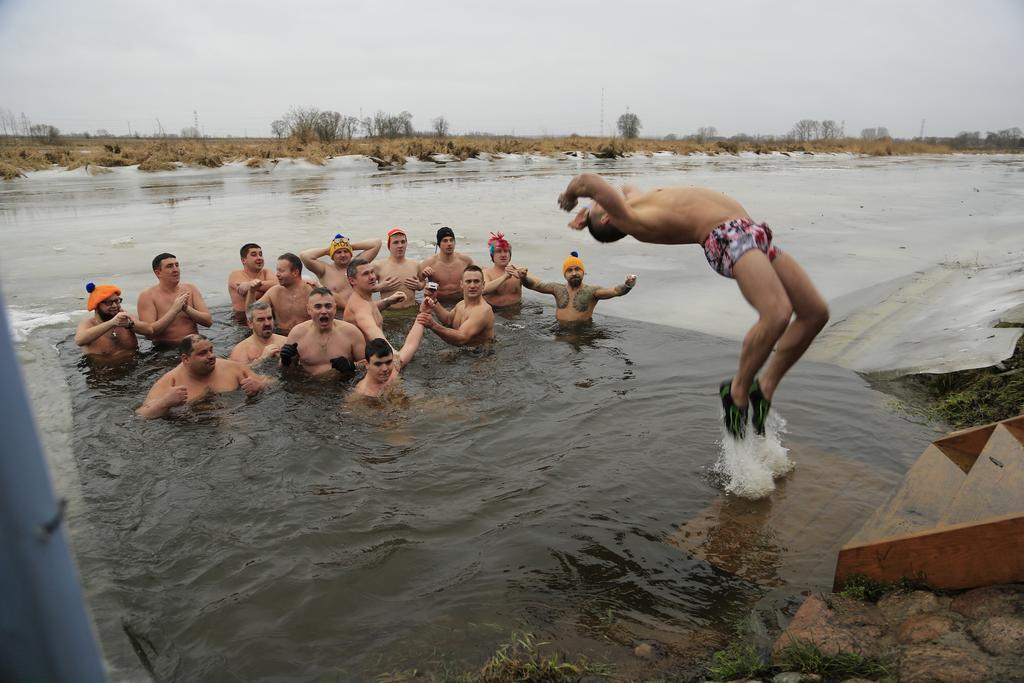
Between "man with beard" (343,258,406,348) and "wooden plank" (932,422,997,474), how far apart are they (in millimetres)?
5079

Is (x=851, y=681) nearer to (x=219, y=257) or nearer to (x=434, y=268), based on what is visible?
(x=434, y=268)

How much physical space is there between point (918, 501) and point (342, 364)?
4791 millimetres

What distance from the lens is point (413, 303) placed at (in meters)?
9.12

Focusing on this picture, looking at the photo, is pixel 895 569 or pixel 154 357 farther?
pixel 154 357

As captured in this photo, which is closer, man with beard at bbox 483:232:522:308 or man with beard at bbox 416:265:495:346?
man with beard at bbox 416:265:495:346

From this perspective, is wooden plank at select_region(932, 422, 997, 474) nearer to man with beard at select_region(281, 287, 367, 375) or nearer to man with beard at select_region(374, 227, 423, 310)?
man with beard at select_region(281, 287, 367, 375)

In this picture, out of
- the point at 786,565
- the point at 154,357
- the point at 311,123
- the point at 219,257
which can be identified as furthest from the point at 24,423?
the point at 311,123

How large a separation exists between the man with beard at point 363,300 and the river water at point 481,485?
0.70m

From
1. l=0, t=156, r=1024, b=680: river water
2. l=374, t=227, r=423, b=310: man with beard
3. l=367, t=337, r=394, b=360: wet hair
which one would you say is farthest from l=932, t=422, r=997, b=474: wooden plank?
l=374, t=227, r=423, b=310: man with beard

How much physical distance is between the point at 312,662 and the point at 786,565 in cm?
232

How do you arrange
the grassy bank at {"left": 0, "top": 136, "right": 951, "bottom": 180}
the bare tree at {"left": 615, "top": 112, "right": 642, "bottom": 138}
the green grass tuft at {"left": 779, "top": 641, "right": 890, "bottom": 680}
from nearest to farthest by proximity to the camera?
the green grass tuft at {"left": 779, "top": 641, "right": 890, "bottom": 680}
the grassy bank at {"left": 0, "top": 136, "right": 951, "bottom": 180}
the bare tree at {"left": 615, "top": 112, "right": 642, "bottom": 138}

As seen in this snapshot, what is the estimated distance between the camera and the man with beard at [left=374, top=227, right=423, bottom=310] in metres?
8.64

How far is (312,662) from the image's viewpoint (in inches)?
116

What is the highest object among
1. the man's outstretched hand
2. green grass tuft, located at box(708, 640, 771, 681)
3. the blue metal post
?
the man's outstretched hand
